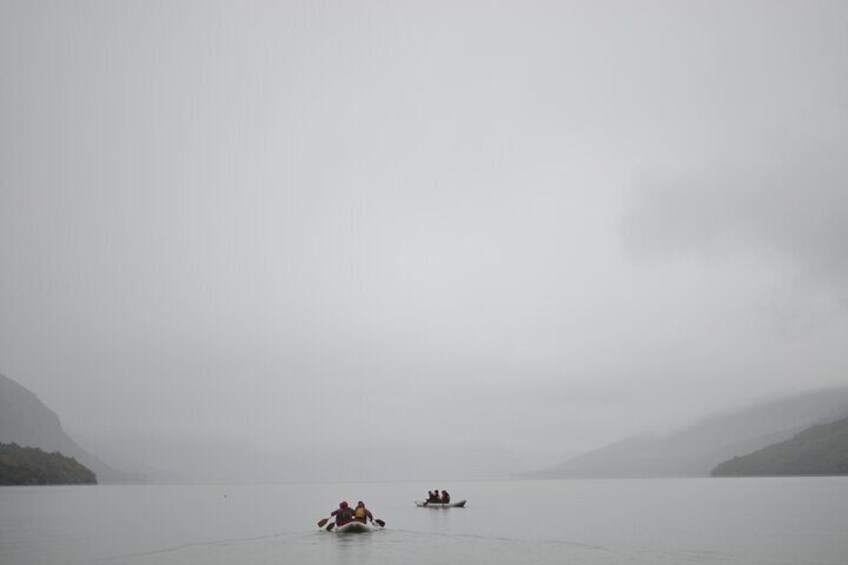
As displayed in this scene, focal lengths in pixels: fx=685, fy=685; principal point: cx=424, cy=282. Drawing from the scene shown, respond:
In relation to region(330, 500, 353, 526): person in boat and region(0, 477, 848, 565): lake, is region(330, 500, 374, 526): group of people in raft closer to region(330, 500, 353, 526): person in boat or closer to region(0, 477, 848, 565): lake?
region(330, 500, 353, 526): person in boat

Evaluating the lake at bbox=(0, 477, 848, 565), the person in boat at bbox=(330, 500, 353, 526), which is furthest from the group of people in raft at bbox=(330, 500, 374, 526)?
the lake at bbox=(0, 477, 848, 565)

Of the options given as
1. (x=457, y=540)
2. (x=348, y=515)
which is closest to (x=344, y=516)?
(x=348, y=515)

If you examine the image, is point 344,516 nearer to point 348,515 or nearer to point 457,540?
point 348,515

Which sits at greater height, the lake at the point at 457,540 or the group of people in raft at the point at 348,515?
the group of people in raft at the point at 348,515

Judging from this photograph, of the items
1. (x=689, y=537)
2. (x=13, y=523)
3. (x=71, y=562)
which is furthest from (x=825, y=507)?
(x=13, y=523)

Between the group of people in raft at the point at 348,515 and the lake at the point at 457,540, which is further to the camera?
the group of people in raft at the point at 348,515

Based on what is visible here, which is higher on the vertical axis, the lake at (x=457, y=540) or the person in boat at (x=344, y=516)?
the person in boat at (x=344, y=516)

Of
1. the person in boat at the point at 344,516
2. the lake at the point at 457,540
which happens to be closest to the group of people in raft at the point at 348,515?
the person in boat at the point at 344,516

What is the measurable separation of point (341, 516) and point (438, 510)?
127ft

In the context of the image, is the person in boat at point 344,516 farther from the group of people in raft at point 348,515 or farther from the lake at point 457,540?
the lake at point 457,540

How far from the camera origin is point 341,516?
185ft

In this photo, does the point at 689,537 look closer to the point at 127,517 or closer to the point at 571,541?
the point at 571,541

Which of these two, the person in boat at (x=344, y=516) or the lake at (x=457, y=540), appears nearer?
the lake at (x=457, y=540)

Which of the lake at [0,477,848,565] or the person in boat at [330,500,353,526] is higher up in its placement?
the person in boat at [330,500,353,526]
